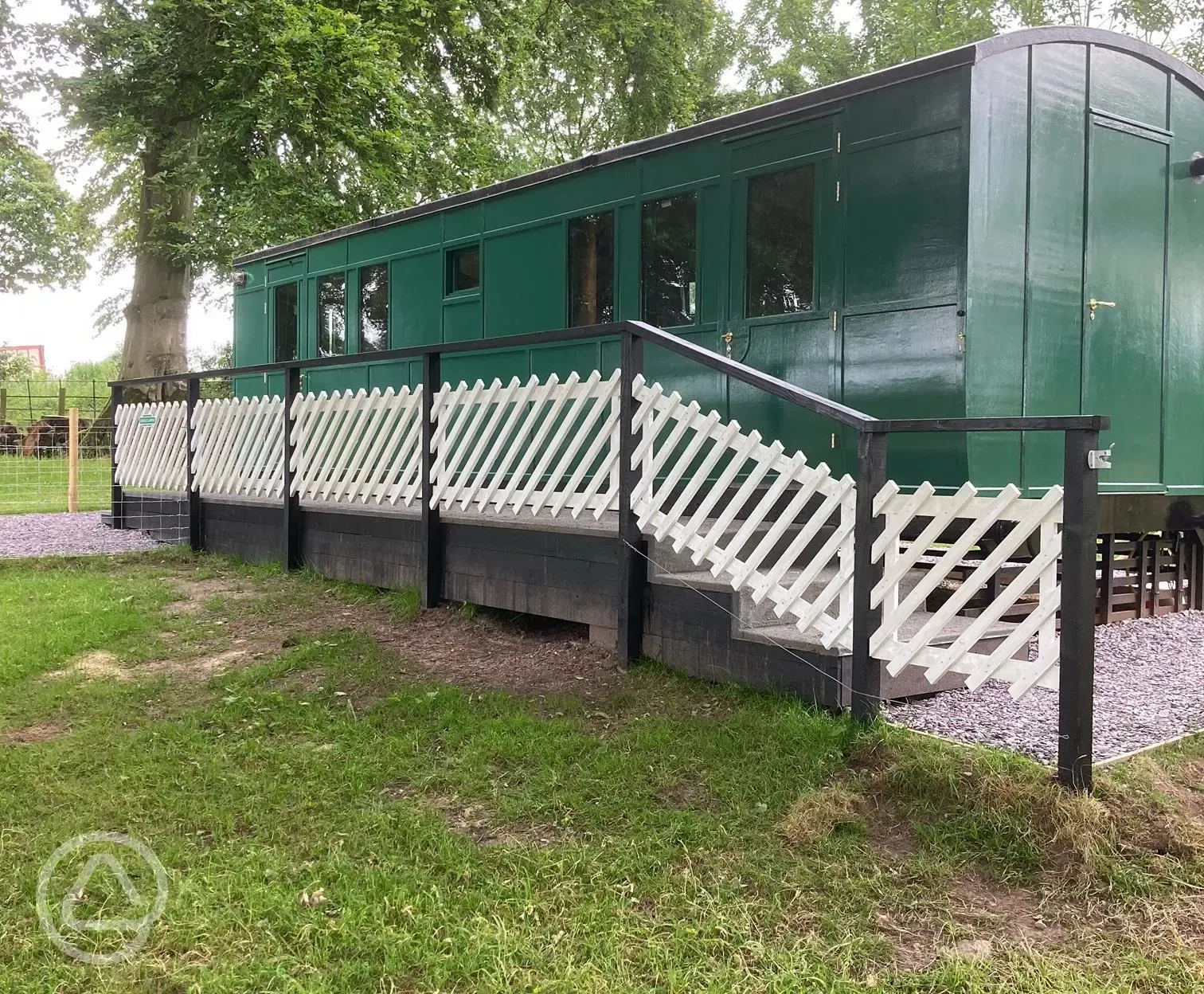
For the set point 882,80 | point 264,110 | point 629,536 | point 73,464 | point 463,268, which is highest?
point 264,110

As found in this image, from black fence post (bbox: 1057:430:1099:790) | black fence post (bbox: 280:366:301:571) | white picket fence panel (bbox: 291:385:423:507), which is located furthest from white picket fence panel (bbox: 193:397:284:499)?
black fence post (bbox: 1057:430:1099:790)

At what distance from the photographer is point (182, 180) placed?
53.1 feet

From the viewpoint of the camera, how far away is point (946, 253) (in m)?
5.21

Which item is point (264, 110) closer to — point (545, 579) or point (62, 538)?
point (62, 538)

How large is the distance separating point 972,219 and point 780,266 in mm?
1255

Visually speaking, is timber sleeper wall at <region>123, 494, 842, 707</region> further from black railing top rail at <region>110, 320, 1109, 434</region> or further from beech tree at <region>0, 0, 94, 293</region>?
beech tree at <region>0, 0, 94, 293</region>

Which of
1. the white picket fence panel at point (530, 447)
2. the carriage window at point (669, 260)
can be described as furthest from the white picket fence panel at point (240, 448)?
the carriage window at point (669, 260)

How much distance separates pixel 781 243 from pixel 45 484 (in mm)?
14250

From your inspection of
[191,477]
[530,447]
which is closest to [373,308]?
[191,477]

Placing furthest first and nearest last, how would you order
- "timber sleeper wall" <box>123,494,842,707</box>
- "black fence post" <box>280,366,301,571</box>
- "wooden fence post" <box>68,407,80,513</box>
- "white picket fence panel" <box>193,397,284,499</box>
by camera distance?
1. "wooden fence post" <box>68,407,80,513</box>
2. "white picket fence panel" <box>193,397,284,499</box>
3. "black fence post" <box>280,366,301,571</box>
4. "timber sleeper wall" <box>123,494,842,707</box>

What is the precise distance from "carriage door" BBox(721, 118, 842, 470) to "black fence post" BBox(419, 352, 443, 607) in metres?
1.95

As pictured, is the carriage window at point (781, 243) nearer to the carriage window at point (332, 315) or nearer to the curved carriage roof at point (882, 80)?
the curved carriage roof at point (882, 80)

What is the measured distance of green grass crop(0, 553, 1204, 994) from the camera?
93.3 inches

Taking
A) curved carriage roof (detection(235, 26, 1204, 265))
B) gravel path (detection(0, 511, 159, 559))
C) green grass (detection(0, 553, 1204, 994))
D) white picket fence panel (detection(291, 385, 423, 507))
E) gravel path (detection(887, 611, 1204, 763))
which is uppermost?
curved carriage roof (detection(235, 26, 1204, 265))
